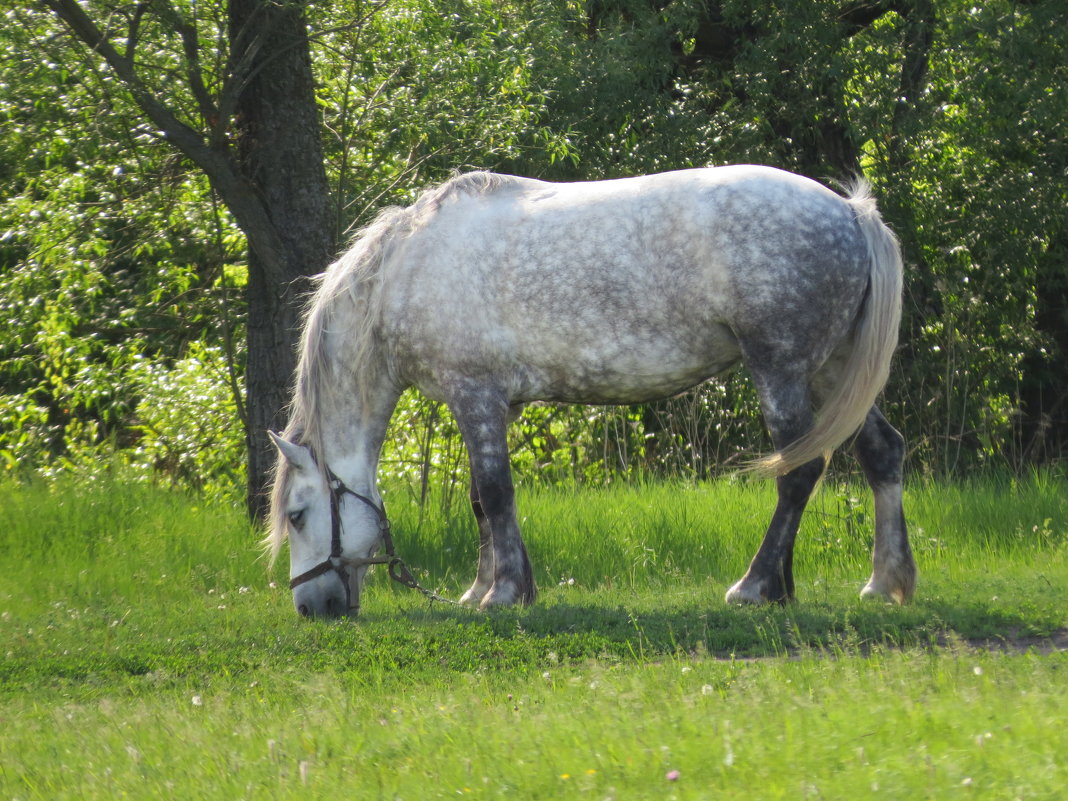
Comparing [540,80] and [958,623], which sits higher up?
[540,80]

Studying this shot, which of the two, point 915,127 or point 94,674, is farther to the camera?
point 915,127

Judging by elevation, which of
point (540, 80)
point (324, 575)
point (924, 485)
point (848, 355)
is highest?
point (540, 80)

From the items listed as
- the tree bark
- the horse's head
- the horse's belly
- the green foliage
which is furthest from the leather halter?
the green foliage


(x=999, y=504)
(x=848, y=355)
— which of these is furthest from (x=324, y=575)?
(x=999, y=504)

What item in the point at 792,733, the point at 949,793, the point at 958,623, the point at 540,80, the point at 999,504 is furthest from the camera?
the point at 540,80

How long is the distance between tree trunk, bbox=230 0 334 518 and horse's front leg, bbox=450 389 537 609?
2.81 meters

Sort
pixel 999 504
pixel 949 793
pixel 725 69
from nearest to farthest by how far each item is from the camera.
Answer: pixel 949 793
pixel 999 504
pixel 725 69

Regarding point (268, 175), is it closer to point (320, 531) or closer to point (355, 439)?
point (355, 439)

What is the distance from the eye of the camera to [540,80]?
38.8 feet

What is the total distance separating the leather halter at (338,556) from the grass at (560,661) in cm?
25

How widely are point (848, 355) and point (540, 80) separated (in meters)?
5.98

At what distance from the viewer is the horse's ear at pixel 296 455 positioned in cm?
696

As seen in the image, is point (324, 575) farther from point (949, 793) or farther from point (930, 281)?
point (930, 281)

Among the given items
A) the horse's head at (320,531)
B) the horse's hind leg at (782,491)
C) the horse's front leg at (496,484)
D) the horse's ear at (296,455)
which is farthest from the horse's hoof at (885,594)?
the horse's ear at (296,455)
